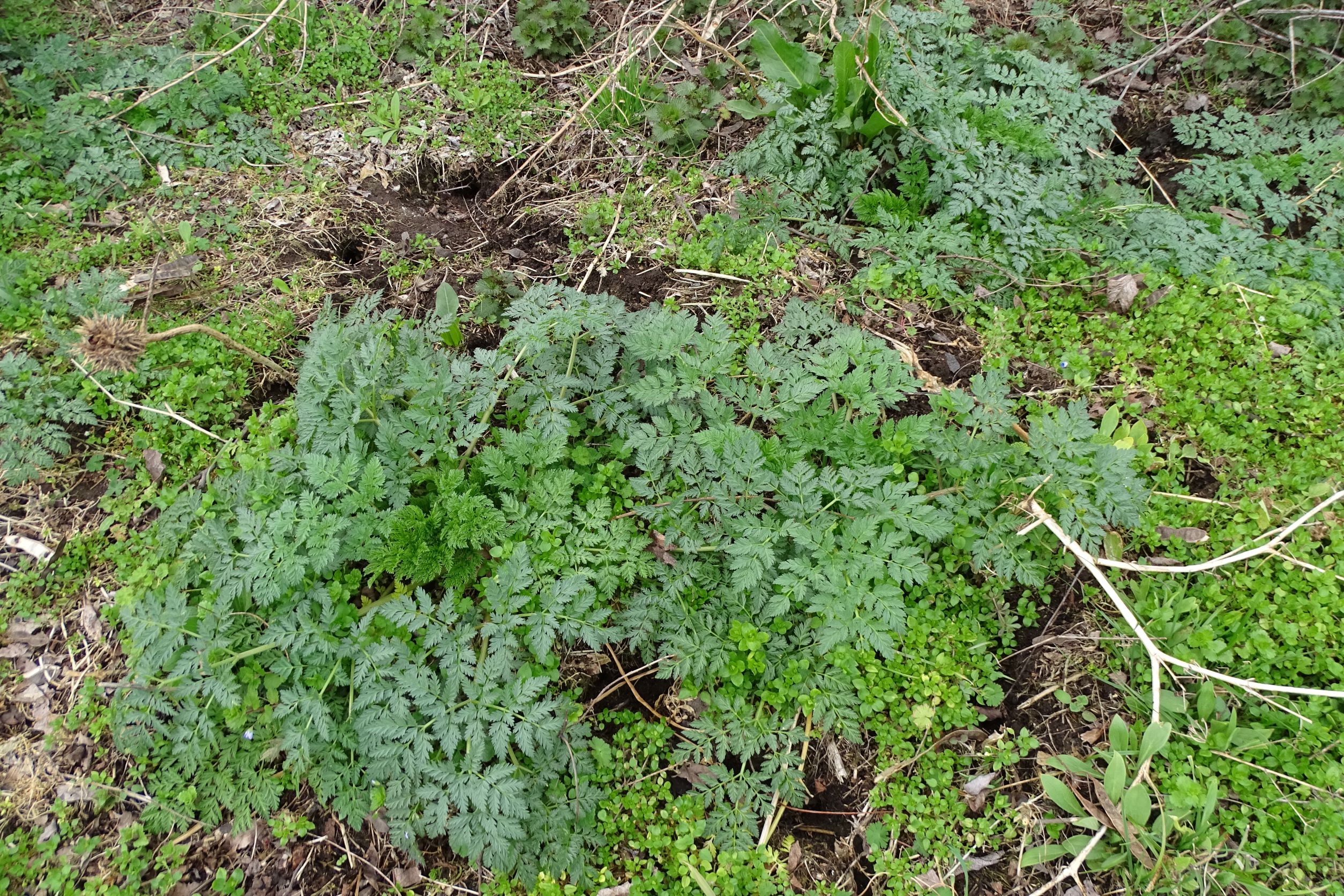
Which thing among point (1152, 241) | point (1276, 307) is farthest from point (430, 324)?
point (1276, 307)

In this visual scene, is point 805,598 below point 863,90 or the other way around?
below

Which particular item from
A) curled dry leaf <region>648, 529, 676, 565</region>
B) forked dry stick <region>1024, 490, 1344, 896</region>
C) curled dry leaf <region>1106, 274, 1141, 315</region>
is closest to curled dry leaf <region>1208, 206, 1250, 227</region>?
curled dry leaf <region>1106, 274, 1141, 315</region>

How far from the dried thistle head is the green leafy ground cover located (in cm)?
54

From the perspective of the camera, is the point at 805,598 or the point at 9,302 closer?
the point at 805,598

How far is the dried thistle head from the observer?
7.95ft

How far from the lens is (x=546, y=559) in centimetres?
260

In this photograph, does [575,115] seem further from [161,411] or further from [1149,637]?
[1149,637]

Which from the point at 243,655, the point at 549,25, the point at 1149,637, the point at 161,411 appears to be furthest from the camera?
the point at 549,25

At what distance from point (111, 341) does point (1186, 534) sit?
3.98 meters

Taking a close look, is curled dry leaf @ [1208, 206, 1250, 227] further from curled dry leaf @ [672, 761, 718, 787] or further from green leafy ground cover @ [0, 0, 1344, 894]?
curled dry leaf @ [672, 761, 718, 787]

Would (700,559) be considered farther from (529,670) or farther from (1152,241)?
(1152,241)

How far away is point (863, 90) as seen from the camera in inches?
145

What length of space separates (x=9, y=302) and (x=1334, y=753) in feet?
18.7

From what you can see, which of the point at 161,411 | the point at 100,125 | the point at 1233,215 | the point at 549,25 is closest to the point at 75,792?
the point at 161,411
